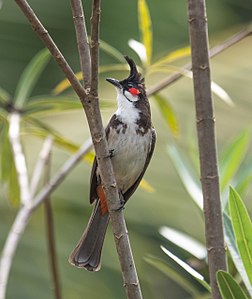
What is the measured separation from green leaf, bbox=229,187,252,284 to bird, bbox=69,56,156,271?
854 mm

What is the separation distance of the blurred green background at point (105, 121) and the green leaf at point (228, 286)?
831mm

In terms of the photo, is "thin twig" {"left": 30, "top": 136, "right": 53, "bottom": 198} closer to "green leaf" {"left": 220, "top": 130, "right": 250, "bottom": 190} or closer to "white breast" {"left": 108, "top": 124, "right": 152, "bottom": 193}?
"white breast" {"left": 108, "top": 124, "right": 152, "bottom": 193}

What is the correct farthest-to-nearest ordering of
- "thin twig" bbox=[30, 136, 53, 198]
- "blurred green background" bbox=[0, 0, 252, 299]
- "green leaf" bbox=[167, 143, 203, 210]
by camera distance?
1. "blurred green background" bbox=[0, 0, 252, 299]
2. "green leaf" bbox=[167, 143, 203, 210]
3. "thin twig" bbox=[30, 136, 53, 198]

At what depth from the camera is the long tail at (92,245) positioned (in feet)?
7.63

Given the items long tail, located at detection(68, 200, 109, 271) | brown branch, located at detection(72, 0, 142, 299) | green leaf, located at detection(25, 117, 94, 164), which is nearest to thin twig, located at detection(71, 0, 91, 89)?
brown branch, located at detection(72, 0, 142, 299)

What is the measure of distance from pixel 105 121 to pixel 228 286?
1831 millimetres

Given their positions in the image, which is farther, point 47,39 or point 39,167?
point 39,167

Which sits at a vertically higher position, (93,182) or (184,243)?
(93,182)

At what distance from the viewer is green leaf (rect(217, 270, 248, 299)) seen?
1428 millimetres

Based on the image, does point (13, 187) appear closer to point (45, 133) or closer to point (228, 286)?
point (45, 133)

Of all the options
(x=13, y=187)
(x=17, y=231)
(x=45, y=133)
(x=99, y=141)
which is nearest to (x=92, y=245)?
(x=13, y=187)

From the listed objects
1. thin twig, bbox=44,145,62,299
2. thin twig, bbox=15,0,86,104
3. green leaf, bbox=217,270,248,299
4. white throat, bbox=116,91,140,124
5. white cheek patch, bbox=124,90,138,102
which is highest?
white cheek patch, bbox=124,90,138,102

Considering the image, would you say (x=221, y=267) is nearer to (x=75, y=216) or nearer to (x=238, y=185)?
(x=238, y=185)

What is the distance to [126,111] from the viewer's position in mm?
2533
